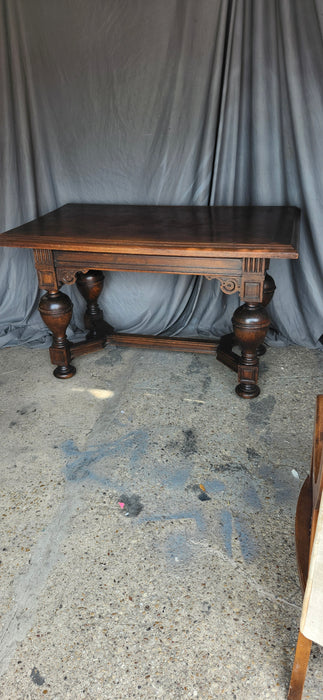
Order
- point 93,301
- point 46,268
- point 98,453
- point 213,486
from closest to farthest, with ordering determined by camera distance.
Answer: point 213,486
point 98,453
point 46,268
point 93,301

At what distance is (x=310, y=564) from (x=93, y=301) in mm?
2455

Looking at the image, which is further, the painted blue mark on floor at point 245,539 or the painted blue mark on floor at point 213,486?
the painted blue mark on floor at point 213,486

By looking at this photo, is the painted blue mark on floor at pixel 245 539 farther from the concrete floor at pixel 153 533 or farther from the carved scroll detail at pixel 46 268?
the carved scroll detail at pixel 46 268

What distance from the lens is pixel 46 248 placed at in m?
2.57

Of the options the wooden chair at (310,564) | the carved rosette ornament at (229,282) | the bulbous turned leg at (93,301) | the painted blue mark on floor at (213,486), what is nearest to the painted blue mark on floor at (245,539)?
the painted blue mark on floor at (213,486)

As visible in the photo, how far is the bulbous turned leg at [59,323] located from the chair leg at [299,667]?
196cm

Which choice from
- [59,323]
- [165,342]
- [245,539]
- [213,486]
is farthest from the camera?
[165,342]

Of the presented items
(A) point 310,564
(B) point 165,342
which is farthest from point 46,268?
(A) point 310,564

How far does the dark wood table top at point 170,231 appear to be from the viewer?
2297 millimetres

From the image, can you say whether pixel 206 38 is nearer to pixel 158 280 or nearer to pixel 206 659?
pixel 158 280

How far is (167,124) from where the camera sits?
300cm

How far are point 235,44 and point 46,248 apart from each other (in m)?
1.44

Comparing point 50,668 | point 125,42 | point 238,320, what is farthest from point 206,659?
point 125,42

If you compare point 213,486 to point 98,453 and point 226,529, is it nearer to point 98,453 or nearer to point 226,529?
point 226,529
